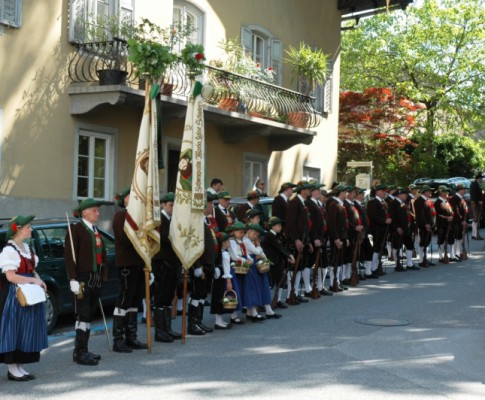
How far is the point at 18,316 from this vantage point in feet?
25.2

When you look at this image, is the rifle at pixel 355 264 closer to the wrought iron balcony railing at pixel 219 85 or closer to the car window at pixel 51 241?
the wrought iron balcony railing at pixel 219 85

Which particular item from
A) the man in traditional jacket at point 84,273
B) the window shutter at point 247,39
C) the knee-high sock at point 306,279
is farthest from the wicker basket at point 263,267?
the window shutter at point 247,39

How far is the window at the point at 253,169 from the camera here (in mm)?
21969

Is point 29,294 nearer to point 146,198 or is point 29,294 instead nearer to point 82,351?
point 82,351

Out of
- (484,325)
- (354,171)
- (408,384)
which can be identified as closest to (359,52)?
(354,171)

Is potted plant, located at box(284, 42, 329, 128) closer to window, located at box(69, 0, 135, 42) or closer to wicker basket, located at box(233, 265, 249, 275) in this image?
window, located at box(69, 0, 135, 42)

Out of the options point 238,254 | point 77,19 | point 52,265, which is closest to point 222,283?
point 238,254

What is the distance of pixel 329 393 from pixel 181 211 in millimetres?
3570

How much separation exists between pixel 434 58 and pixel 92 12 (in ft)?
85.6

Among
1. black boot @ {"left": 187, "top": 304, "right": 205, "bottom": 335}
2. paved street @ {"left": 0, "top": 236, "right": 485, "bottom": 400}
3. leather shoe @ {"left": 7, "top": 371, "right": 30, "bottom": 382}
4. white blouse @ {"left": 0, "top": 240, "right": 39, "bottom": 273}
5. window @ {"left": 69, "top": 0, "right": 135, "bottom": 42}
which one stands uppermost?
window @ {"left": 69, "top": 0, "right": 135, "bottom": 42}

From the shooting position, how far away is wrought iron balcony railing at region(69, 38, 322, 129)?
16.0 metres

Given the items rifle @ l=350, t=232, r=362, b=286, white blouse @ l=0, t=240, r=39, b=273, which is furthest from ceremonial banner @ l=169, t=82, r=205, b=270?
rifle @ l=350, t=232, r=362, b=286

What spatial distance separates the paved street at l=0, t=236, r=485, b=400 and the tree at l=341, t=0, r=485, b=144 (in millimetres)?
26810

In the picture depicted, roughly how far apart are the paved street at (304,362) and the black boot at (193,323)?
0.22m
